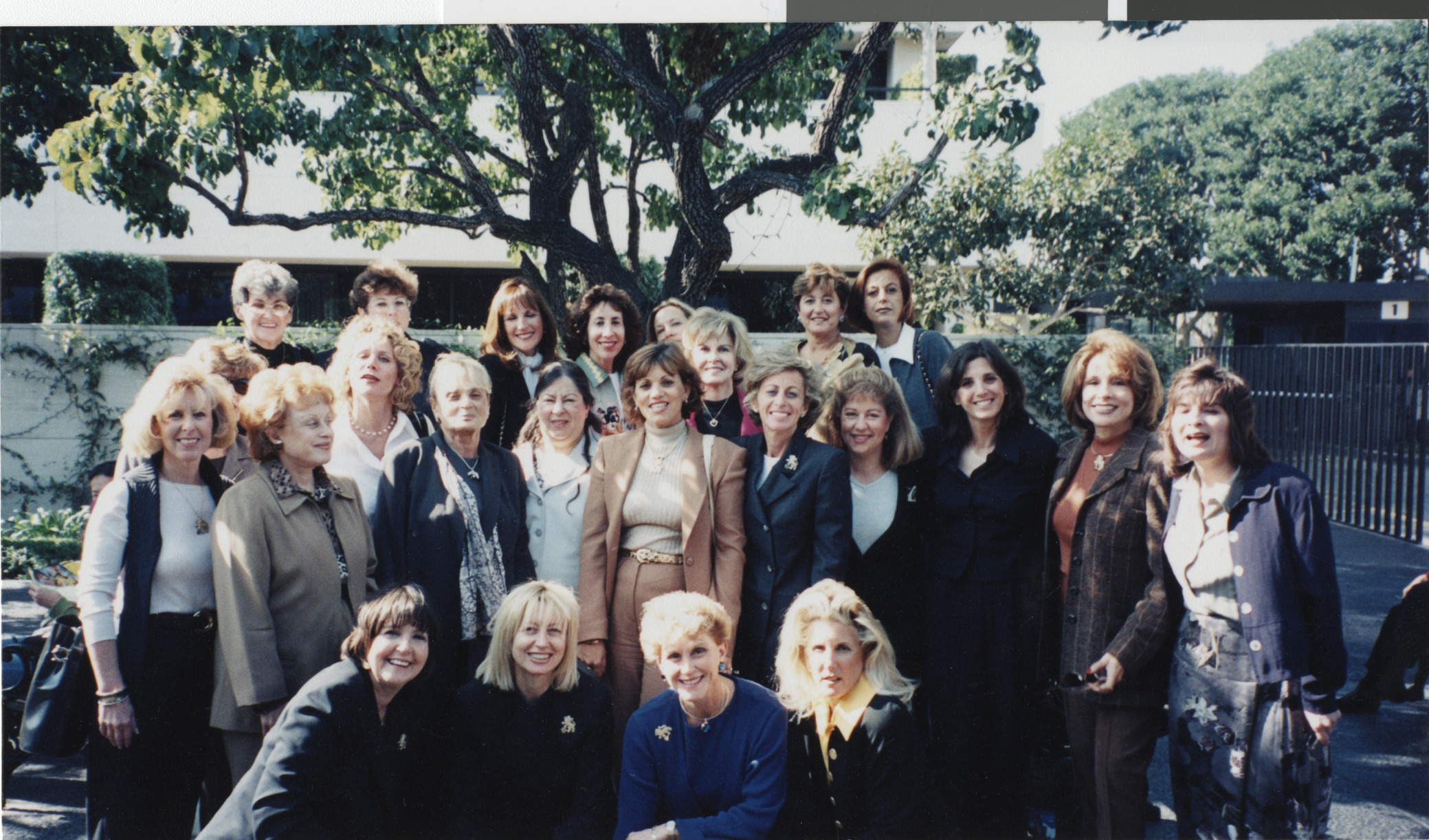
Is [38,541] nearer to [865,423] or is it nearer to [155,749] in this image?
[155,749]

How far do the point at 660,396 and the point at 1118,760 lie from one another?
1950 mm

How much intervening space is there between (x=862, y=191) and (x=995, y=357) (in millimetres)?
1551

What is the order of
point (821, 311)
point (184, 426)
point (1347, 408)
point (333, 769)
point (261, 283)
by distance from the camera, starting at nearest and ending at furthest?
1. point (333, 769)
2. point (184, 426)
3. point (261, 283)
4. point (821, 311)
5. point (1347, 408)

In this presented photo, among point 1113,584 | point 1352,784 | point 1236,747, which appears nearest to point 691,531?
point 1113,584

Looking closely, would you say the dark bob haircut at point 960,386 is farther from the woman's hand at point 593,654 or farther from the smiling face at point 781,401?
the woman's hand at point 593,654

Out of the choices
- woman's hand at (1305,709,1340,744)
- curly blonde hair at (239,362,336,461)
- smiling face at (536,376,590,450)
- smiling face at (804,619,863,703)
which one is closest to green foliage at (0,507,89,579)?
curly blonde hair at (239,362,336,461)

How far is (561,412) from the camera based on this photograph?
365 centimetres

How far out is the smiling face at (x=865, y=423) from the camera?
A: 3543mm

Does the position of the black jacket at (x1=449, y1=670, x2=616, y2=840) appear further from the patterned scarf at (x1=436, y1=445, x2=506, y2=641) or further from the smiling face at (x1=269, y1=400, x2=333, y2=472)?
the smiling face at (x1=269, y1=400, x2=333, y2=472)

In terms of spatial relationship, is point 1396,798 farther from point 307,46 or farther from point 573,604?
point 307,46

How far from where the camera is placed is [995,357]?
3.59m

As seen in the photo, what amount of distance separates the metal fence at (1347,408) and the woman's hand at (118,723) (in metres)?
5.79

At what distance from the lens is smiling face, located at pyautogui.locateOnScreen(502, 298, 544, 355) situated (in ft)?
13.9

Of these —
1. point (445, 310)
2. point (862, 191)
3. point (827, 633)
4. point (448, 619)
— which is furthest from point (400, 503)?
point (445, 310)
